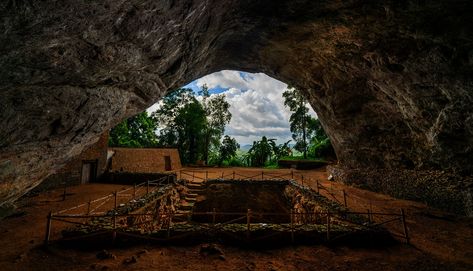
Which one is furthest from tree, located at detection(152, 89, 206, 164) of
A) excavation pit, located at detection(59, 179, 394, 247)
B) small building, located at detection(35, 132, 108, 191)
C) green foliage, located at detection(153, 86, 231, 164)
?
excavation pit, located at detection(59, 179, 394, 247)

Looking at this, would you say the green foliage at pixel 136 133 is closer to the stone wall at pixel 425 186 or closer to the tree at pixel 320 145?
the tree at pixel 320 145

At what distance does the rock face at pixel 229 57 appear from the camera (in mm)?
5125

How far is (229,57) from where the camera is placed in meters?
16.5

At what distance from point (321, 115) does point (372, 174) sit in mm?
6092

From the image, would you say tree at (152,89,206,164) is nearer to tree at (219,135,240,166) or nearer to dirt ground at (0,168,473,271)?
tree at (219,135,240,166)

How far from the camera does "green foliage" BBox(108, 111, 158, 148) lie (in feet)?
97.3

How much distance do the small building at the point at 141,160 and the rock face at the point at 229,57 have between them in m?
11.7

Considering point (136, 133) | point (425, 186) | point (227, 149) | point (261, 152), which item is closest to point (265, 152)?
point (261, 152)

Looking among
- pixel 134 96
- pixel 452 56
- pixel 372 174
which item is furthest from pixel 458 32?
pixel 134 96

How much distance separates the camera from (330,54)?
12.9 m

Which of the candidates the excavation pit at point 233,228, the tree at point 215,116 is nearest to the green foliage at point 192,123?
the tree at point 215,116

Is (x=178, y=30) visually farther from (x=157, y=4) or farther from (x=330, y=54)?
(x=330, y=54)

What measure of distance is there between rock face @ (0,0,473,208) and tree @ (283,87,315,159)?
2057 centimetres

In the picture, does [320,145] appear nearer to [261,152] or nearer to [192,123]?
[261,152]
